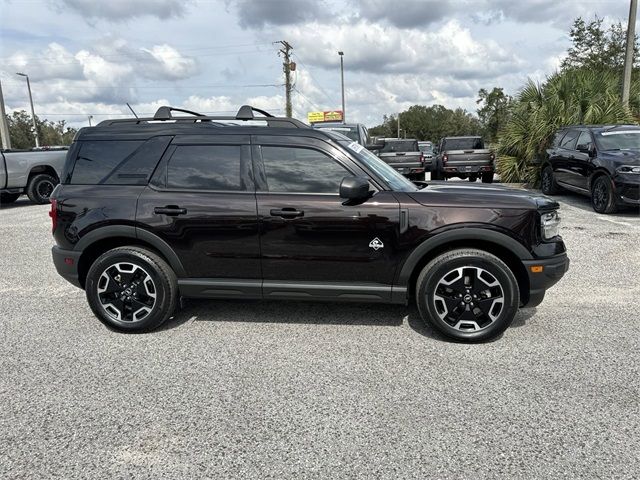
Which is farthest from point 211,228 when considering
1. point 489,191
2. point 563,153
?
point 563,153

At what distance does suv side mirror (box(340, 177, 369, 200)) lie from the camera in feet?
12.1

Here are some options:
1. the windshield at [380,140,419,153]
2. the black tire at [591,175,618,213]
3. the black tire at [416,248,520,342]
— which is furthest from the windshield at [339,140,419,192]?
the windshield at [380,140,419,153]

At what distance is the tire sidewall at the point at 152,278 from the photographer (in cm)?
409

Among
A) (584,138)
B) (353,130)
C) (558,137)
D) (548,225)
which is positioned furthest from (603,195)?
(548,225)

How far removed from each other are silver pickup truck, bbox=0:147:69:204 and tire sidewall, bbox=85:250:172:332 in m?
10.6

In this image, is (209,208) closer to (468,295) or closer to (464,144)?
(468,295)

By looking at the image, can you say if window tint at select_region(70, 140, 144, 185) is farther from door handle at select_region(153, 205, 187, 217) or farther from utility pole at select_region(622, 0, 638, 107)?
utility pole at select_region(622, 0, 638, 107)

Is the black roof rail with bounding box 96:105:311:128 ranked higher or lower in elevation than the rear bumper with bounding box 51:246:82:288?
higher

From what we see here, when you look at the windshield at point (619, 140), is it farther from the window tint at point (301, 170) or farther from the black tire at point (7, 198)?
the black tire at point (7, 198)

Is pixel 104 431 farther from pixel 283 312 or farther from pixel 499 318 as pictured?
pixel 499 318

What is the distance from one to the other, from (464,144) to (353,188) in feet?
48.3

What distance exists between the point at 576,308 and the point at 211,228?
3.48 m

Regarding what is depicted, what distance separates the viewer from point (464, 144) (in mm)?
17234

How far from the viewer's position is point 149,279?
4.15 meters
